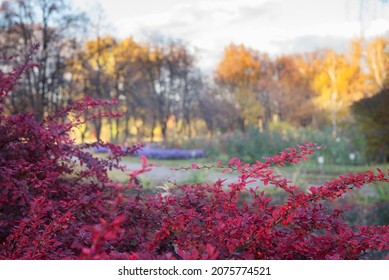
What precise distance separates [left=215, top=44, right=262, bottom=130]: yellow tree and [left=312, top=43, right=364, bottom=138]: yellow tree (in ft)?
3.41

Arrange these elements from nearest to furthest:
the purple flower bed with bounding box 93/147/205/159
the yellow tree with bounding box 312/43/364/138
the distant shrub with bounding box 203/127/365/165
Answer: the yellow tree with bounding box 312/43/364/138 → the distant shrub with bounding box 203/127/365/165 → the purple flower bed with bounding box 93/147/205/159

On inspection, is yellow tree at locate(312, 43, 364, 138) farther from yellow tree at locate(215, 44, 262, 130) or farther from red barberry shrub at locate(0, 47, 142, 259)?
red barberry shrub at locate(0, 47, 142, 259)

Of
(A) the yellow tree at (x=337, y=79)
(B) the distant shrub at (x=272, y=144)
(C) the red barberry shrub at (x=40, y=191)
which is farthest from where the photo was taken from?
(B) the distant shrub at (x=272, y=144)

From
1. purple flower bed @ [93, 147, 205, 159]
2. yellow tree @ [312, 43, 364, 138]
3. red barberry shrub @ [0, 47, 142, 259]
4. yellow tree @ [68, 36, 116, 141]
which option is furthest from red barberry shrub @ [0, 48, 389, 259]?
purple flower bed @ [93, 147, 205, 159]

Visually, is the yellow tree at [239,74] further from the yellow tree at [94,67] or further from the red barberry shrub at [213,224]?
the red barberry shrub at [213,224]

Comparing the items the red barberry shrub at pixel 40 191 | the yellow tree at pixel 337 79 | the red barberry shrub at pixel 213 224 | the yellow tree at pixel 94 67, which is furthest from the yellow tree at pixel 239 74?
the red barberry shrub at pixel 213 224

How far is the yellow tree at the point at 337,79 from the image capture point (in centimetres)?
807

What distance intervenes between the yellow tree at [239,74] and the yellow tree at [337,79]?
1.04 metres

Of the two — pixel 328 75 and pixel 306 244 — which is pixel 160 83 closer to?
pixel 328 75

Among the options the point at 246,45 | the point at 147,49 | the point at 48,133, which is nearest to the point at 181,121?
the point at 246,45

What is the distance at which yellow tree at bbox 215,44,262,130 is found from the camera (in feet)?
26.9

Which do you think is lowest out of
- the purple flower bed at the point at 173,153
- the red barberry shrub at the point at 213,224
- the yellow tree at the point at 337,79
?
the purple flower bed at the point at 173,153

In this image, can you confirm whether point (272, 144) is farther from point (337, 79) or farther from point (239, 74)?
point (337, 79)

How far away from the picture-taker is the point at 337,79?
8.14 metres
